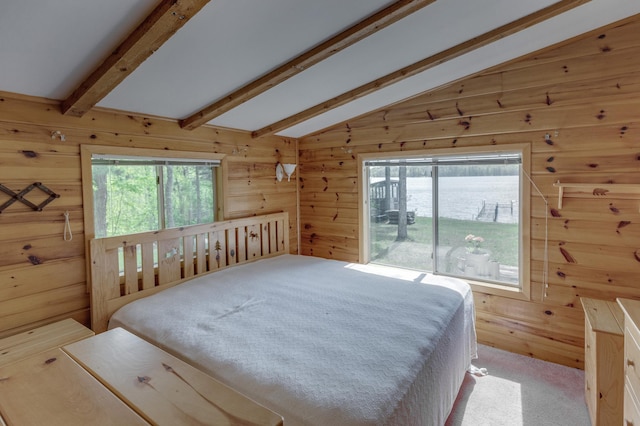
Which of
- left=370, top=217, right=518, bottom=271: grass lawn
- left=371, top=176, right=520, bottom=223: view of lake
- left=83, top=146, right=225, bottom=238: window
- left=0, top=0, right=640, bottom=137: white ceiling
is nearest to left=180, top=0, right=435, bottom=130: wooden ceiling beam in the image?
left=0, top=0, right=640, bottom=137: white ceiling

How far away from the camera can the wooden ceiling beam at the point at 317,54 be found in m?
1.76

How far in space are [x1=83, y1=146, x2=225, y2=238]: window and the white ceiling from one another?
1.26ft

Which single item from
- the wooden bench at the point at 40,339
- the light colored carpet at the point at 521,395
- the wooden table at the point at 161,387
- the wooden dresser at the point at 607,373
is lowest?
the light colored carpet at the point at 521,395

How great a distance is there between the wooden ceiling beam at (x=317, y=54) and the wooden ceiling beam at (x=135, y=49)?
81cm

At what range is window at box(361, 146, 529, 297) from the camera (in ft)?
9.81

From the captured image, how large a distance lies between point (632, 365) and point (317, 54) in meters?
2.20

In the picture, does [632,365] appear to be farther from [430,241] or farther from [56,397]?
[56,397]

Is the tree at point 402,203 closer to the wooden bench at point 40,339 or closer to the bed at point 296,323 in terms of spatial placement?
the bed at point 296,323

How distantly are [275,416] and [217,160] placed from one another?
9.16ft

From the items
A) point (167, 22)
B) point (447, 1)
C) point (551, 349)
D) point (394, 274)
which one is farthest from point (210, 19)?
point (551, 349)

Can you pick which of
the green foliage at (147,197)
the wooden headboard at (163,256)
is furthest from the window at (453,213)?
the green foliage at (147,197)

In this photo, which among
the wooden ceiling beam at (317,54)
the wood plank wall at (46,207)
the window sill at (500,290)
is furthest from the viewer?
the window sill at (500,290)

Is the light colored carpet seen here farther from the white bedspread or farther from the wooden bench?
the wooden bench

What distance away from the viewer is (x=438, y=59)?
95.9 inches
